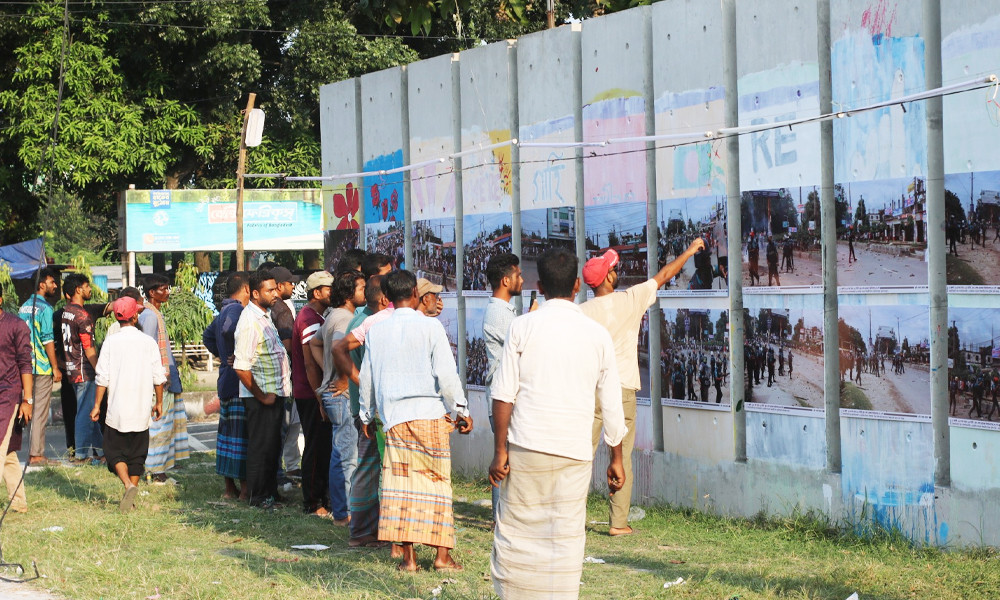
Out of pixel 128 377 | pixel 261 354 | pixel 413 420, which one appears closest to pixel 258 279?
pixel 261 354

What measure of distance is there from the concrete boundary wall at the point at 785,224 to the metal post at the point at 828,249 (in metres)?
0.01

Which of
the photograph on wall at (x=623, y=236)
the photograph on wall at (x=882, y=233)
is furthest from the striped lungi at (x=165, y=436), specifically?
the photograph on wall at (x=882, y=233)

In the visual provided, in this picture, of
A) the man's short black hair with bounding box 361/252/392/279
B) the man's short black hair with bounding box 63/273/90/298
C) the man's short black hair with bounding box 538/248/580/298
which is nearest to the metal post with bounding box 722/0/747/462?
the man's short black hair with bounding box 361/252/392/279

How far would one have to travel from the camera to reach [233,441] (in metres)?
9.70

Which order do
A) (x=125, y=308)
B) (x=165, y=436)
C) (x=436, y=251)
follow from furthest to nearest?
(x=436, y=251) < (x=165, y=436) < (x=125, y=308)

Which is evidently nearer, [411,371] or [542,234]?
[411,371]

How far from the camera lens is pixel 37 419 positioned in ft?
40.2

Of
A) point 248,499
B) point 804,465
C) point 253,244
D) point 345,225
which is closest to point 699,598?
point 804,465

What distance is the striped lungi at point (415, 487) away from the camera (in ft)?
21.9

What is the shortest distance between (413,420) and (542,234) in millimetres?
3406

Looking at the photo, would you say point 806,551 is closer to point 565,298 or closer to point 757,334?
point 757,334

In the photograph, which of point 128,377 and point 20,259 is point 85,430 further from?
point 20,259

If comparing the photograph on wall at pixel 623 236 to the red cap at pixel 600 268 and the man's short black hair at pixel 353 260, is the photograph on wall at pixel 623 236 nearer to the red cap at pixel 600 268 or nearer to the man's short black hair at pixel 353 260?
the red cap at pixel 600 268

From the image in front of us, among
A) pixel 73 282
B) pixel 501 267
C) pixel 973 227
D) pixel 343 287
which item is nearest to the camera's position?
pixel 973 227
